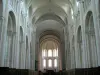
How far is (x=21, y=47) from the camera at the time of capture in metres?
24.9

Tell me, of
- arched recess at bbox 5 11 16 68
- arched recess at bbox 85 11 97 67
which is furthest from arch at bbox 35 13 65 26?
arched recess at bbox 85 11 97 67

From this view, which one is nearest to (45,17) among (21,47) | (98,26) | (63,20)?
(63,20)

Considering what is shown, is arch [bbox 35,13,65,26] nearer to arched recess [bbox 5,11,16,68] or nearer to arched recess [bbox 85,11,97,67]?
arched recess [bbox 5,11,16,68]

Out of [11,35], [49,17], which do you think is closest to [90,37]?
[11,35]

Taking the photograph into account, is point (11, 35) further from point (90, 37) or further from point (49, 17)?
point (49, 17)

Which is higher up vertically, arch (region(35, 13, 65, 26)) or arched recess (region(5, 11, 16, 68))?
arch (region(35, 13, 65, 26))

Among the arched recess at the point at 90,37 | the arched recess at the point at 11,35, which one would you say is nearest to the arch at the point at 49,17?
the arched recess at the point at 11,35

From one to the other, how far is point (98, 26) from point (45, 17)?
25.0 m

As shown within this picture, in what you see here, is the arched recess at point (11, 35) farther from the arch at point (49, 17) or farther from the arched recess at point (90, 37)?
the arch at point (49, 17)

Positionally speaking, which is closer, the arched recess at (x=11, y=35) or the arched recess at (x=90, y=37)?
the arched recess at (x=90, y=37)

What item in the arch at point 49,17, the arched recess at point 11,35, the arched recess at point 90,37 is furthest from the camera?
the arch at point 49,17

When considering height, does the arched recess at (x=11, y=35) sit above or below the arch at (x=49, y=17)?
below

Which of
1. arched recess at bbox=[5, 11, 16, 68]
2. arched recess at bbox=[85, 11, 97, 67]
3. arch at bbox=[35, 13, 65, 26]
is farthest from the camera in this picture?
arch at bbox=[35, 13, 65, 26]

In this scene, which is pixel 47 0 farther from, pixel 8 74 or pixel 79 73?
pixel 8 74
